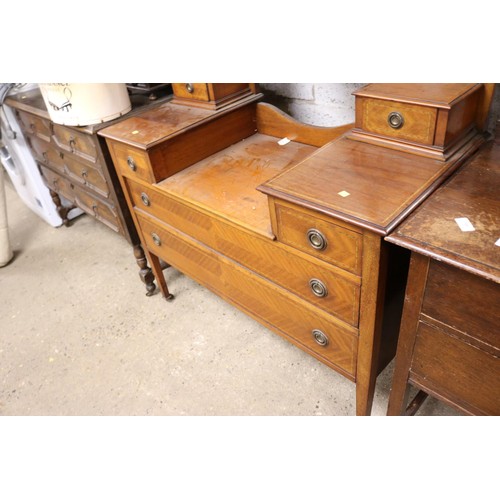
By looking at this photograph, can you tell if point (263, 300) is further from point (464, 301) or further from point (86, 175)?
point (86, 175)

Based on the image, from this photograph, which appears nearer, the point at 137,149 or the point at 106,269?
the point at 137,149

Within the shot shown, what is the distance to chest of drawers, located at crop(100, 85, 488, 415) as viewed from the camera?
1067 millimetres

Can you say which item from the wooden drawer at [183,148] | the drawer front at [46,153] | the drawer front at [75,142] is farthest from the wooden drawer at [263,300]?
the drawer front at [46,153]

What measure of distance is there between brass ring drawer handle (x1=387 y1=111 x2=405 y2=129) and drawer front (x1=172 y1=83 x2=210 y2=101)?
2.70 ft

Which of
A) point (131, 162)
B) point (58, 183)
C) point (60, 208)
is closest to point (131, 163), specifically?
point (131, 162)

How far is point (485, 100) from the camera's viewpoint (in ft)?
3.92

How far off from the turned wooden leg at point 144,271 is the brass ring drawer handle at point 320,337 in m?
1.17

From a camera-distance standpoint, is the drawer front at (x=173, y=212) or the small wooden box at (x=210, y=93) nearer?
the drawer front at (x=173, y=212)

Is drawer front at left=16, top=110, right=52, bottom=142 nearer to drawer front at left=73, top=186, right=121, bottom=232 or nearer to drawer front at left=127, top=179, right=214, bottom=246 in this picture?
drawer front at left=73, top=186, right=121, bottom=232

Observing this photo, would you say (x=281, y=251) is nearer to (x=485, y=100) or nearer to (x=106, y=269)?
(x=485, y=100)

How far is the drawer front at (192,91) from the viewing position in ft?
5.72

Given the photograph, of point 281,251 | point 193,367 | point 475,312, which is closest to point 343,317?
point 281,251

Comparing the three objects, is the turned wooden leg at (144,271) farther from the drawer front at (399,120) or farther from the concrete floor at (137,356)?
the drawer front at (399,120)

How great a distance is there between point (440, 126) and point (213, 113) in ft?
3.01
